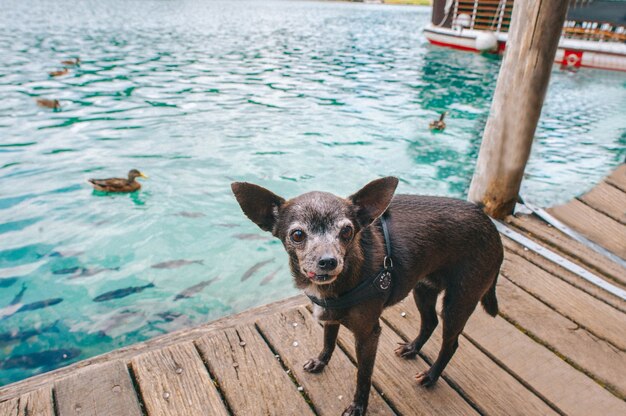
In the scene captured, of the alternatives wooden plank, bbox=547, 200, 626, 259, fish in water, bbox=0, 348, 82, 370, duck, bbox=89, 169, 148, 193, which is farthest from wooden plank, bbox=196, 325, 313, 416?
duck, bbox=89, 169, 148, 193

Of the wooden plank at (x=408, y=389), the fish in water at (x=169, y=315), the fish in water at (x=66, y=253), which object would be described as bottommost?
the fish in water at (x=169, y=315)

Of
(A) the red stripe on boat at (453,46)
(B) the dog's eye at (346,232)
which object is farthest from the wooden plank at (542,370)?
(A) the red stripe on boat at (453,46)

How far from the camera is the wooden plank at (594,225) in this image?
475 centimetres

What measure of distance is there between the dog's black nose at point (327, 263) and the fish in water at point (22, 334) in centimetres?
417

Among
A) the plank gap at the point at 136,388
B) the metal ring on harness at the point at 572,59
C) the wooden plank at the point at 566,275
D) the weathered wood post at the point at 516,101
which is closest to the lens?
the plank gap at the point at 136,388

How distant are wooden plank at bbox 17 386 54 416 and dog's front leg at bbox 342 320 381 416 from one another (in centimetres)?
200

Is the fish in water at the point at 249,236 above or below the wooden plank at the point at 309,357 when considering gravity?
below

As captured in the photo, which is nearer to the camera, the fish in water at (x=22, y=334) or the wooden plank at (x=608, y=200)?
the fish in water at (x=22, y=334)

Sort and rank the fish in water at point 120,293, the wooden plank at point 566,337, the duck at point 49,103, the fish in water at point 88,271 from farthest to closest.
A: 1. the duck at point 49,103
2. the fish in water at point 88,271
3. the fish in water at point 120,293
4. the wooden plank at point 566,337

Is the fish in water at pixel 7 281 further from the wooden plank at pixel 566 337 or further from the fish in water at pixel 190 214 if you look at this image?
the wooden plank at pixel 566 337

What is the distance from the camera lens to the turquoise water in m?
5.27

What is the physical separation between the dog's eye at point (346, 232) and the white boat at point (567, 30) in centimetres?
1836

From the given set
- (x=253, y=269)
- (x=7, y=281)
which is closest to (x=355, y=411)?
(x=253, y=269)

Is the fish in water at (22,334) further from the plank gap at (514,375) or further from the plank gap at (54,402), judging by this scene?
the plank gap at (514,375)
